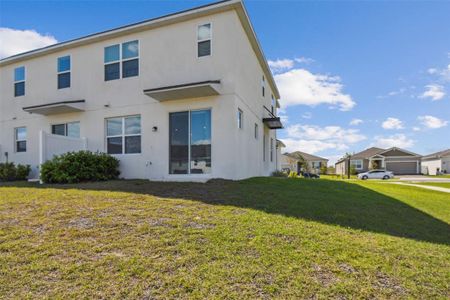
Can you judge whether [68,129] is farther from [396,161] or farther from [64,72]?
[396,161]

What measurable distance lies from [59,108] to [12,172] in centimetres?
394

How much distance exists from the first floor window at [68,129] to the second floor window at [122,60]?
2.77 m

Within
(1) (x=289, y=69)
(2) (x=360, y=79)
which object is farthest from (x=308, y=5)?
(2) (x=360, y=79)

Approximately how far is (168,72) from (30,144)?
27.5 feet

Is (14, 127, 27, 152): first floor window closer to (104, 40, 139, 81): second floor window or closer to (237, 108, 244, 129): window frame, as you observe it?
(104, 40, 139, 81): second floor window

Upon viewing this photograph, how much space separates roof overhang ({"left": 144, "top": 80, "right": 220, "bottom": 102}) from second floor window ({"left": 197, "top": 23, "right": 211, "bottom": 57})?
141 centimetres

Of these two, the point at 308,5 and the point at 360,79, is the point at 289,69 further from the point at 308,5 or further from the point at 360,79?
the point at 308,5

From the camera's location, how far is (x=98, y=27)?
467 inches

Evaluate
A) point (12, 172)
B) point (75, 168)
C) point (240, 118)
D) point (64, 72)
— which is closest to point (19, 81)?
point (64, 72)

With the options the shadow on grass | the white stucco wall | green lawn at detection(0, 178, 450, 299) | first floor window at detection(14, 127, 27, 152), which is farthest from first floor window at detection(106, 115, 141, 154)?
the white stucco wall

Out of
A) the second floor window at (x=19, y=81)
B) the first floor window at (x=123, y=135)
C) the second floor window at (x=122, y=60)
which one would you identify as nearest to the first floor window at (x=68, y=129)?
the first floor window at (x=123, y=135)

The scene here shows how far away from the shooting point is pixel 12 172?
1241 centimetres

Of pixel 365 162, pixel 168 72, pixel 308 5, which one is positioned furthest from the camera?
pixel 365 162

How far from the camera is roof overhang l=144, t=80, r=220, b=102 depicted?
917 cm
